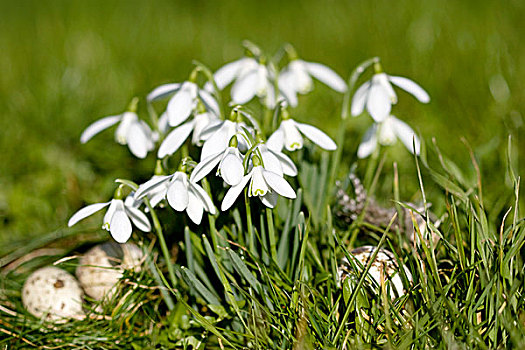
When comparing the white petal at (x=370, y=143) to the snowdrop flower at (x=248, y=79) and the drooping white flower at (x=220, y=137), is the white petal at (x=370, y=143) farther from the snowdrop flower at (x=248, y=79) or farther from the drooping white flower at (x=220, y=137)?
the drooping white flower at (x=220, y=137)

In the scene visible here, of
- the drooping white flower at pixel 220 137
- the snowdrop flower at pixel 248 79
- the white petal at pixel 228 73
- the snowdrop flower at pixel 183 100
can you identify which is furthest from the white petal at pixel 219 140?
the white petal at pixel 228 73

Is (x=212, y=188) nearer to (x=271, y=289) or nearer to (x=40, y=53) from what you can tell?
(x=271, y=289)

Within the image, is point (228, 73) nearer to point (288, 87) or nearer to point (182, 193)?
point (288, 87)

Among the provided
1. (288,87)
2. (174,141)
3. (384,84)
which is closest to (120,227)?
(174,141)

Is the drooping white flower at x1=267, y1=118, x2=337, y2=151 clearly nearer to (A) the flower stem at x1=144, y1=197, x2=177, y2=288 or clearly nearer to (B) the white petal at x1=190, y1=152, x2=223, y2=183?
(B) the white petal at x1=190, y1=152, x2=223, y2=183

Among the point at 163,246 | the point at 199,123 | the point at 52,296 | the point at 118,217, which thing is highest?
the point at 199,123

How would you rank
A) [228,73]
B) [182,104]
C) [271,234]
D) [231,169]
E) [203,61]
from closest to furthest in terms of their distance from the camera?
[231,169] → [271,234] → [182,104] → [228,73] → [203,61]
